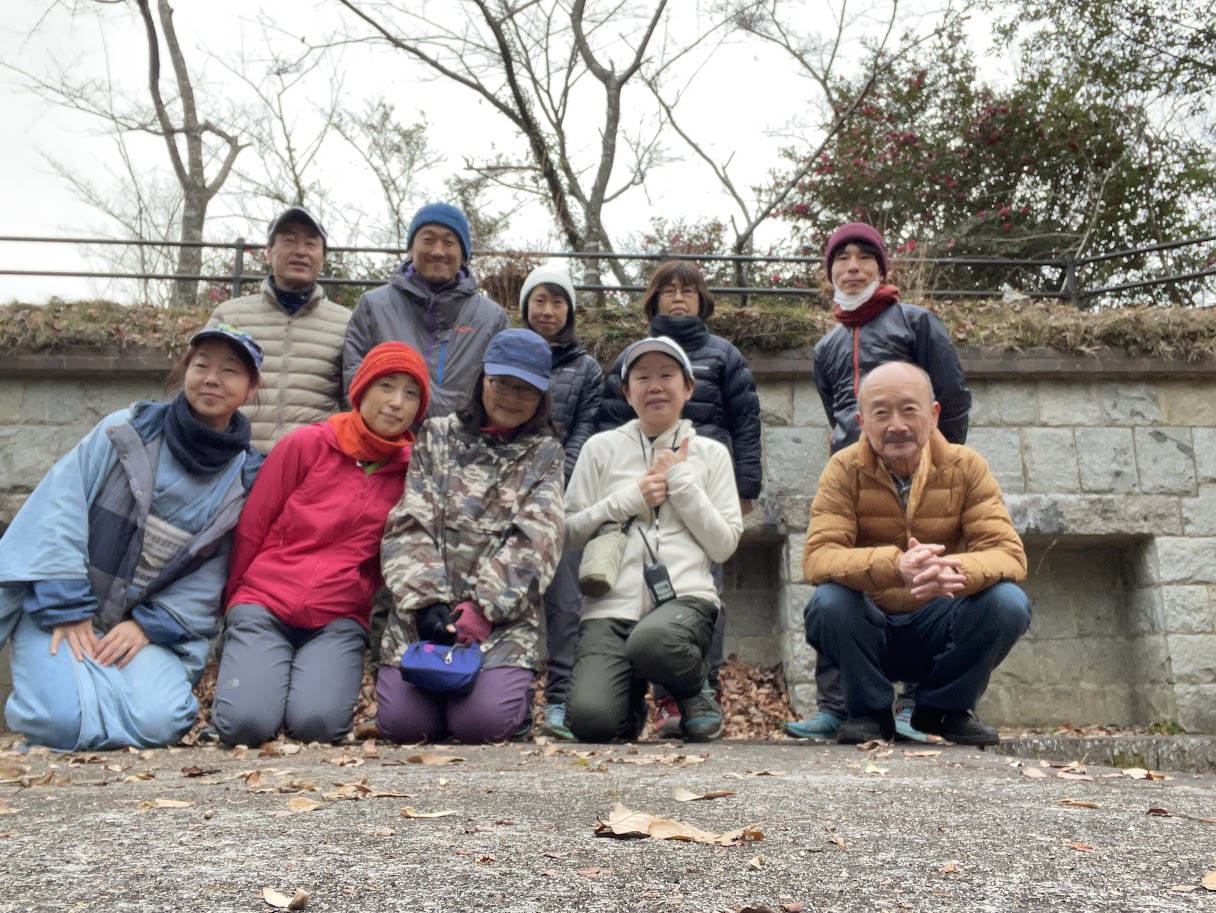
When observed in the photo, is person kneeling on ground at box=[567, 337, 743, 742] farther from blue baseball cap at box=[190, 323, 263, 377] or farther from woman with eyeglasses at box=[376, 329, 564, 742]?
blue baseball cap at box=[190, 323, 263, 377]

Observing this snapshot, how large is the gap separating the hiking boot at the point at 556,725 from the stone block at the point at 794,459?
234 centimetres

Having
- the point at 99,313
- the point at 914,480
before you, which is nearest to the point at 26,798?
the point at 914,480

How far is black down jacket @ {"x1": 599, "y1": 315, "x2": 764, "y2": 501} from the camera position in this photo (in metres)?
4.96

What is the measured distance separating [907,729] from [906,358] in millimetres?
1611

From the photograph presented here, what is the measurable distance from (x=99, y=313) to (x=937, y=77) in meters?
10.6

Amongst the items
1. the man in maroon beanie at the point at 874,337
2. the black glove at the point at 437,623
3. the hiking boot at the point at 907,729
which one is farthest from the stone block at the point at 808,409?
the black glove at the point at 437,623

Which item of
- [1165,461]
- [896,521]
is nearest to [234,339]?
[896,521]

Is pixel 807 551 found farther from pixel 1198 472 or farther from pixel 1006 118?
pixel 1006 118

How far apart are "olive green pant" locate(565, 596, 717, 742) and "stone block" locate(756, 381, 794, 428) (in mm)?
2544

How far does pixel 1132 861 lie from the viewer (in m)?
1.81

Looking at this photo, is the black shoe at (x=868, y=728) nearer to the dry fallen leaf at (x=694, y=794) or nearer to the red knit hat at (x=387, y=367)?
the dry fallen leaf at (x=694, y=794)

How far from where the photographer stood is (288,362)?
189 inches

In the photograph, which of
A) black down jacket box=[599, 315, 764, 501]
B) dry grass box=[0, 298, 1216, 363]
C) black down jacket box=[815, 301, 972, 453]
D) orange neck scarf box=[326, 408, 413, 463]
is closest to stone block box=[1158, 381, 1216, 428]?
dry grass box=[0, 298, 1216, 363]

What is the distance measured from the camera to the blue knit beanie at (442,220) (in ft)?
15.6
